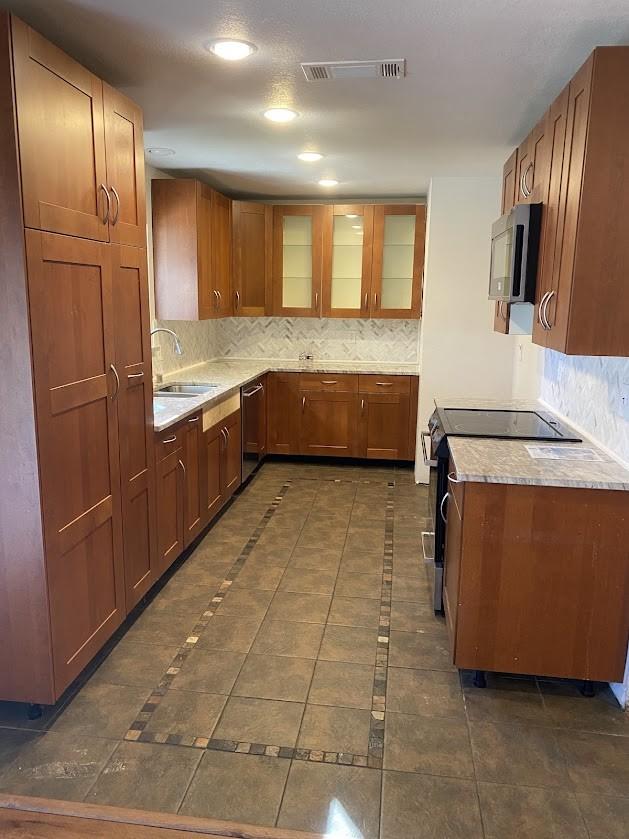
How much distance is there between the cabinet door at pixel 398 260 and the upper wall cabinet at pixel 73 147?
115 inches

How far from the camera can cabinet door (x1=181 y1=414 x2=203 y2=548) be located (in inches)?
133

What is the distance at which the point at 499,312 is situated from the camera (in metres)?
3.52

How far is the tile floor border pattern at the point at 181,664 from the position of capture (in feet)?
6.89

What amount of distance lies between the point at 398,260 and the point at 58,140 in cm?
369

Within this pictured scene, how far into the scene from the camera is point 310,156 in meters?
3.83

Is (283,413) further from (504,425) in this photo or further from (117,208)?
(117,208)

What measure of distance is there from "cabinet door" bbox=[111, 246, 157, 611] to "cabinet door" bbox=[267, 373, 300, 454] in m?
2.57

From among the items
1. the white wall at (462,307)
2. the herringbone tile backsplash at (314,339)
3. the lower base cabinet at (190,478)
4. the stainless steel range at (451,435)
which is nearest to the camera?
the stainless steel range at (451,435)

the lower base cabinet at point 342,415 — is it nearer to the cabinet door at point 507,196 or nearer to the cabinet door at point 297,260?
the cabinet door at point 297,260

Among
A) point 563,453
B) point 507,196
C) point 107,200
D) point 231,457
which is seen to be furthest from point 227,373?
point 563,453

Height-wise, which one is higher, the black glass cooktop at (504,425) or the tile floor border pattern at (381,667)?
the black glass cooktop at (504,425)

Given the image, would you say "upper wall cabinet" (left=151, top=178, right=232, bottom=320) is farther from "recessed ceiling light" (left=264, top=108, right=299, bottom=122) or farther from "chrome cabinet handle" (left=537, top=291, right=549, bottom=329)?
"chrome cabinet handle" (left=537, top=291, right=549, bottom=329)

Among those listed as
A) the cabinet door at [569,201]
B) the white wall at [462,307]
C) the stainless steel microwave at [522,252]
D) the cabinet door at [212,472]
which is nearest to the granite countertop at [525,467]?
the cabinet door at [569,201]

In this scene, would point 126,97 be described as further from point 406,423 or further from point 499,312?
point 406,423
